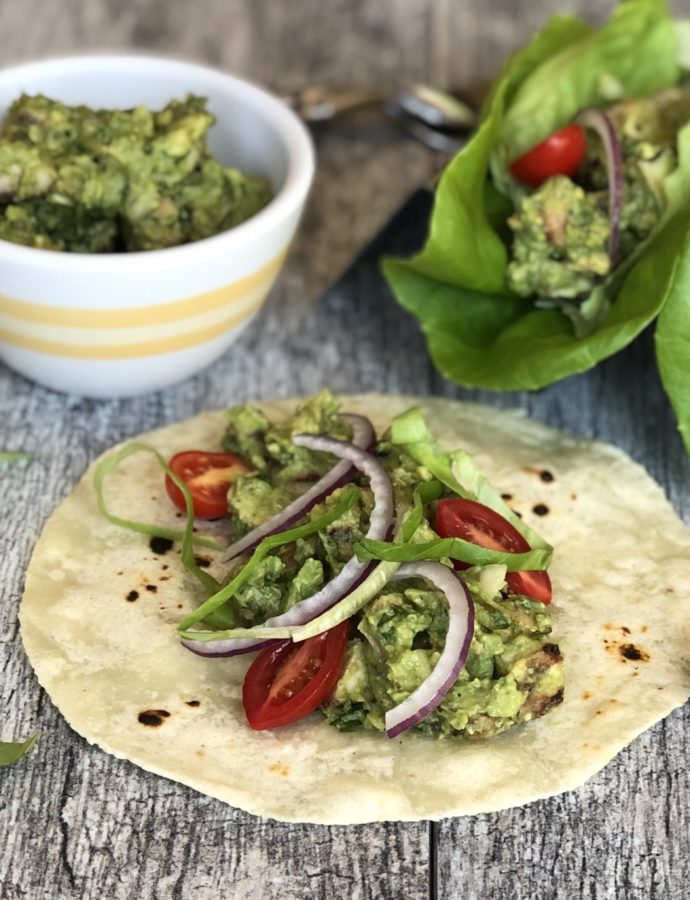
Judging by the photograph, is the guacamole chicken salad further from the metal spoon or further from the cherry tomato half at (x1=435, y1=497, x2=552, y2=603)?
the metal spoon

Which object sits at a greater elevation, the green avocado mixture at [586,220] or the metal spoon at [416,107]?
the green avocado mixture at [586,220]

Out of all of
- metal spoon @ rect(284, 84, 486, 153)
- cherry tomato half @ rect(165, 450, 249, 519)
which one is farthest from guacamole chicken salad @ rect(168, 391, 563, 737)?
metal spoon @ rect(284, 84, 486, 153)

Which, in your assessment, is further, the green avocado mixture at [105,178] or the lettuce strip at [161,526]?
the green avocado mixture at [105,178]

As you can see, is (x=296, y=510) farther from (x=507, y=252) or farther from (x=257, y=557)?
(x=507, y=252)

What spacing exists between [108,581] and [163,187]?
1.11m

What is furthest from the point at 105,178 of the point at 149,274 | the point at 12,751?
the point at 12,751

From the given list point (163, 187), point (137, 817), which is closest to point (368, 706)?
point (137, 817)

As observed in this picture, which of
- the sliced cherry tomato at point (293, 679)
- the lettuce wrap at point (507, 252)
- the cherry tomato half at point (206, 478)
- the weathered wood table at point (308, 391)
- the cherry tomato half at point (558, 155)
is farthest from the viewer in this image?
the cherry tomato half at point (558, 155)

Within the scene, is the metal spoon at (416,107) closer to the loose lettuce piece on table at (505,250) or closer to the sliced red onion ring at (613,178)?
the loose lettuce piece on table at (505,250)

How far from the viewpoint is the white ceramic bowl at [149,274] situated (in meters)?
3.13

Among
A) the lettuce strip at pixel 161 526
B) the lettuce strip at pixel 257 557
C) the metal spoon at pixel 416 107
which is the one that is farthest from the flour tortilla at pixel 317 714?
the metal spoon at pixel 416 107

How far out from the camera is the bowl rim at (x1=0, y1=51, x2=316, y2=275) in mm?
3072

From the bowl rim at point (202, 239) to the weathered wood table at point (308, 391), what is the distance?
577mm

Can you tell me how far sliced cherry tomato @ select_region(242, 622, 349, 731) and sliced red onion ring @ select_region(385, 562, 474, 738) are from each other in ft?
0.54
